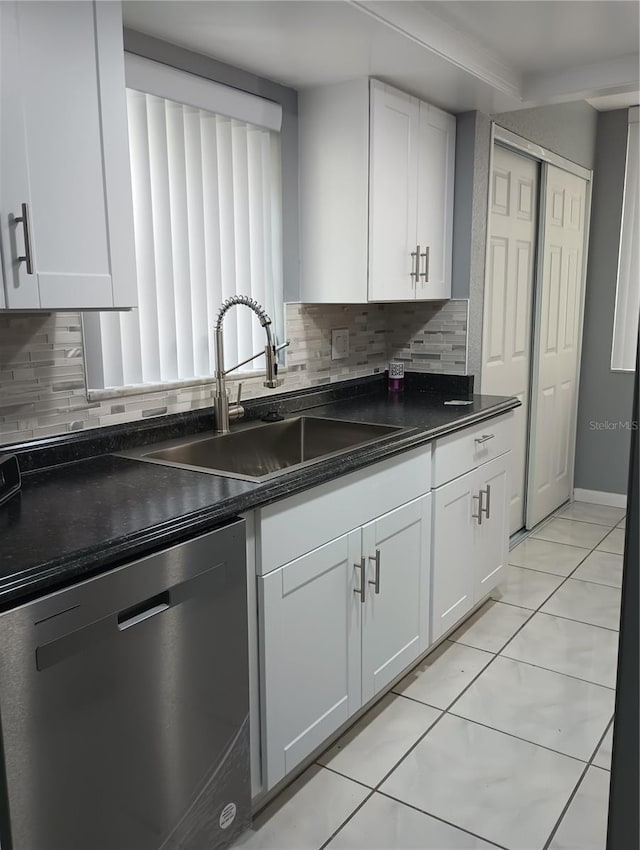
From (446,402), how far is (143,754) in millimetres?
1932

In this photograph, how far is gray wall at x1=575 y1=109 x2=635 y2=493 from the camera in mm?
4223

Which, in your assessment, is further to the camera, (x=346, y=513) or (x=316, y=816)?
(x=346, y=513)

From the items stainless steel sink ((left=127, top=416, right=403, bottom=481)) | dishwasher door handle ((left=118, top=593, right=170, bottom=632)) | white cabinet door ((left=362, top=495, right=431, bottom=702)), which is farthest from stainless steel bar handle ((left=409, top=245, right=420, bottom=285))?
dishwasher door handle ((left=118, top=593, right=170, bottom=632))

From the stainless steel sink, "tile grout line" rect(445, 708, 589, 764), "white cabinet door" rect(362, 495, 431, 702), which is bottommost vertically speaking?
"tile grout line" rect(445, 708, 589, 764)

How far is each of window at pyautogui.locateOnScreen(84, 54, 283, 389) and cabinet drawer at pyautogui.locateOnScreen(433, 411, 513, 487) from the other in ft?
2.57

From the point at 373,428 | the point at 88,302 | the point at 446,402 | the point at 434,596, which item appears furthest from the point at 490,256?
the point at 88,302

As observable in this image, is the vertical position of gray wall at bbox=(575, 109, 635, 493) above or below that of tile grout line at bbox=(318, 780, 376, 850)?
above

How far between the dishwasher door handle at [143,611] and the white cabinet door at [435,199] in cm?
192

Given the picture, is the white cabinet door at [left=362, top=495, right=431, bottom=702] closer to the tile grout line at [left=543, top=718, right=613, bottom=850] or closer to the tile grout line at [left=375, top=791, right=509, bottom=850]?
the tile grout line at [left=375, top=791, right=509, bottom=850]

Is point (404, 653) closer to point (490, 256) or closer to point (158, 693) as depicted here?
point (158, 693)

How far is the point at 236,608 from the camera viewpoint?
1.65 metres

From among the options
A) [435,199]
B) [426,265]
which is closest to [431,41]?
[435,199]

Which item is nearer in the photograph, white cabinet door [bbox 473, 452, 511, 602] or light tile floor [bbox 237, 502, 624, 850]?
light tile floor [bbox 237, 502, 624, 850]

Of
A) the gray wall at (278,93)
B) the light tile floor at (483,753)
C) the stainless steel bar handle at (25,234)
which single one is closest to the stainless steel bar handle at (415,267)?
the gray wall at (278,93)
